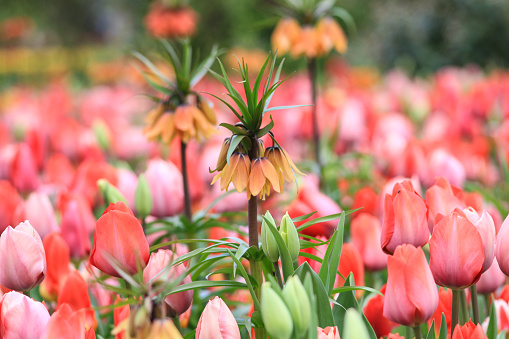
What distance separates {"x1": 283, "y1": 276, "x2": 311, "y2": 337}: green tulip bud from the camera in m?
0.67

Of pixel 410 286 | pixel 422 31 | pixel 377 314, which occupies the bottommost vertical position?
pixel 377 314

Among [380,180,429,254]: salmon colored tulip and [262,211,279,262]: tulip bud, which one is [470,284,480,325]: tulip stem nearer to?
[380,180,429,254]: salmon colored tulip

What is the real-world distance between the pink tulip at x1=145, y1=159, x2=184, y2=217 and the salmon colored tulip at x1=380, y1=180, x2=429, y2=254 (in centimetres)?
65

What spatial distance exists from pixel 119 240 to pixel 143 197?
0.46 metres

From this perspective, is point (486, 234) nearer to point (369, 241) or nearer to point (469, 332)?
point (469, 332)

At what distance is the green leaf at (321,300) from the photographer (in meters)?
0.81

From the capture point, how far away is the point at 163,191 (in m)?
1.44

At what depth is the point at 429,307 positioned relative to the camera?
81 centimetres

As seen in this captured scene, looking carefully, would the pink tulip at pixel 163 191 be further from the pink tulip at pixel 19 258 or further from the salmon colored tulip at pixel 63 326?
the salmon colored tulip at pixel 63 326

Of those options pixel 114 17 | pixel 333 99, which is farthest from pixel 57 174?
pixel 114 17

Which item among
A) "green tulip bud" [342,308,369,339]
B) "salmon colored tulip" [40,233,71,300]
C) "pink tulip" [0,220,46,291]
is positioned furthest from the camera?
"salmon colored tulip" [40,233,71,300]

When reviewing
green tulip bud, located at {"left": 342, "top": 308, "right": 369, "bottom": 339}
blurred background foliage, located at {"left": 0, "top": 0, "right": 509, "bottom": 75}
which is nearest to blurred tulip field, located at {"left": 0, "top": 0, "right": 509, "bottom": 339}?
green tulip bud, located at {"left": 342, "top": 308, "right": 369, "bottom": 339}

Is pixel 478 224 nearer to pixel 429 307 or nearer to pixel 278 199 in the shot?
pixel 429 307

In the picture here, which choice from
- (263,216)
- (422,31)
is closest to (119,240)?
(263,216)
